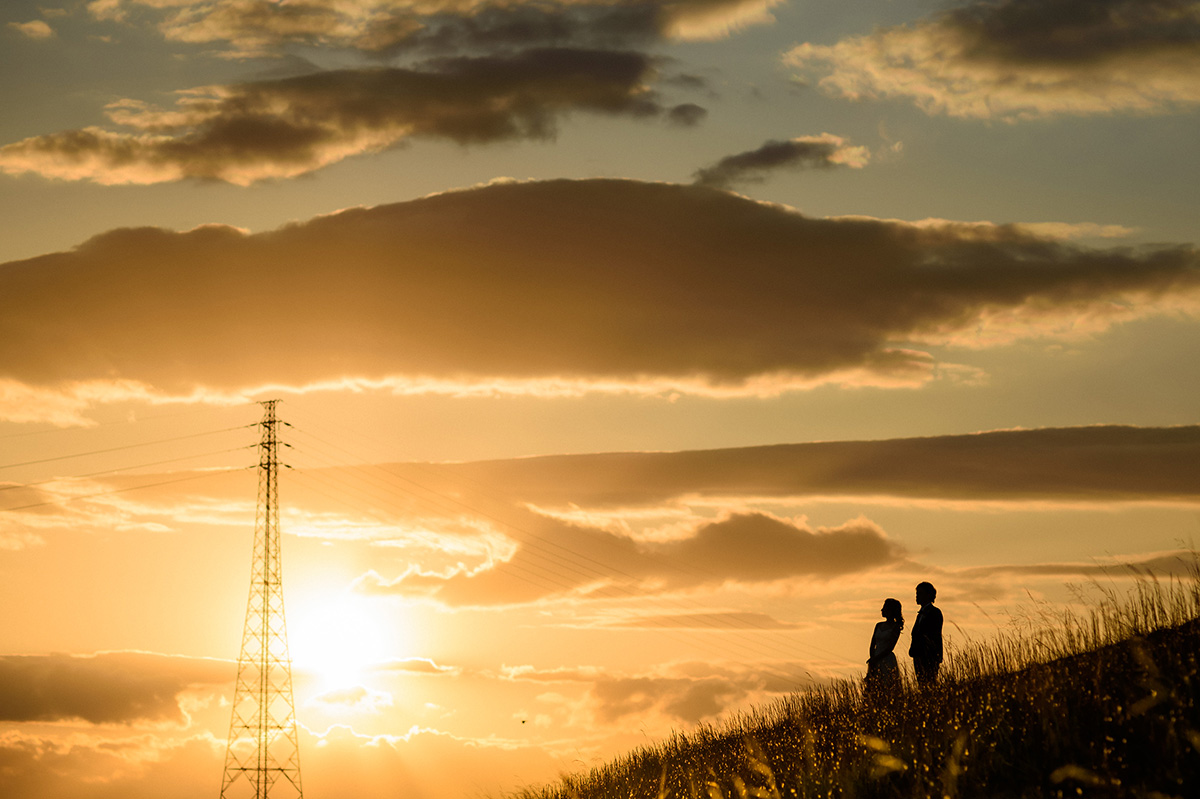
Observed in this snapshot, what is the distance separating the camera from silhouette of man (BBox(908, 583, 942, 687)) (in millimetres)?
17484

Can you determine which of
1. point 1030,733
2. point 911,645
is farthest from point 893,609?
point 1030,733

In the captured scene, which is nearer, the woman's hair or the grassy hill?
the grassy hill

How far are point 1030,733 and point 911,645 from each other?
5.49 m

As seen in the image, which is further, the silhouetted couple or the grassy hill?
the silhouetted couple

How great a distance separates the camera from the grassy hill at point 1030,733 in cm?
1073

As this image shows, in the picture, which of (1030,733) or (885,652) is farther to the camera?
(885,652)

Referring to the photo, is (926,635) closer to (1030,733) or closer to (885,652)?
(885,652)

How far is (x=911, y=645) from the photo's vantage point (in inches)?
699

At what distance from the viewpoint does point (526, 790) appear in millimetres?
29188

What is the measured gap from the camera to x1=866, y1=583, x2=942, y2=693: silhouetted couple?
17.5 m

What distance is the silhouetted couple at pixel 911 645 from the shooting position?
17484 millimetres

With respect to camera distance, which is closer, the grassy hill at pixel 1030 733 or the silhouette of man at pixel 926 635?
the grassy hill at pixel 1030 733

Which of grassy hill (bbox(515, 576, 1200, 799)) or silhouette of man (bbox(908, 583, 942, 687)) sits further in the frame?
silhouette of man (bbox(908, 583, 942, 687))

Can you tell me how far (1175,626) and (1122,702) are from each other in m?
2.76
